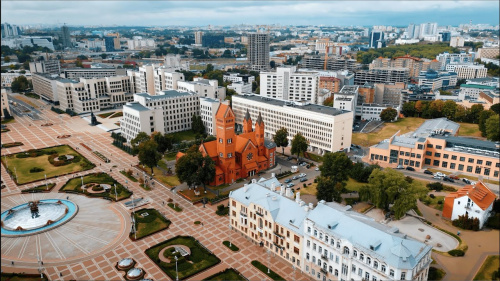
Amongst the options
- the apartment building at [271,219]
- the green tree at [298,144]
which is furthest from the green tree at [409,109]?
the apartment building at [271,219]

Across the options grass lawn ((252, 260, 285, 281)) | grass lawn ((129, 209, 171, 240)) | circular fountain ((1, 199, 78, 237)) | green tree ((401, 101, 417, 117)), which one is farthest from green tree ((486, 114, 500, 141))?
circular fountain ((1, 199, 78, 237))

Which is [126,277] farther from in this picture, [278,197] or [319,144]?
[319,144]

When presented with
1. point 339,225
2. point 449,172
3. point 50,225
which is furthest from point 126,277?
point 449,172

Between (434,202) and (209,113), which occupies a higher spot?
(209,113)

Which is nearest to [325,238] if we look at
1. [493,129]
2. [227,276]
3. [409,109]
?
[227,276]

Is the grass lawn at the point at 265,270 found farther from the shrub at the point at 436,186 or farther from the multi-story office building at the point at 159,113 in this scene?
the multi-story office building at the point at 159,113

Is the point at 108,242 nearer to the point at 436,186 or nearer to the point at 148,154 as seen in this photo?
the point at 148,154
